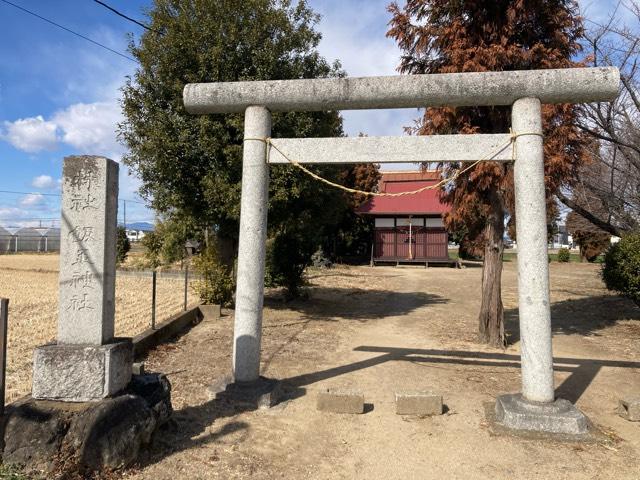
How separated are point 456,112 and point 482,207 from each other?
5.70ft

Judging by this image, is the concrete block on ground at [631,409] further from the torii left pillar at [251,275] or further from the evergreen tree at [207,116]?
the evergreen tree at [207,116]

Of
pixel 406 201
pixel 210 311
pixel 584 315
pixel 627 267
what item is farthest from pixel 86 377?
pixel 406 201

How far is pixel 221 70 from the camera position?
28.3 feet

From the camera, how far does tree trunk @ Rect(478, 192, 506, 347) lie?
25.3ft

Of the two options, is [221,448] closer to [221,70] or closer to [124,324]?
[124,324]

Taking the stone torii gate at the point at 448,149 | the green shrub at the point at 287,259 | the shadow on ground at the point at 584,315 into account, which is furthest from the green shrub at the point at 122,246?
the stone torii gate at the point at 448,149

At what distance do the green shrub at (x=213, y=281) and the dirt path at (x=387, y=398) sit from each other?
60 cm

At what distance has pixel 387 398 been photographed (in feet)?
17.2

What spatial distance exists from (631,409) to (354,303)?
8.39 meters

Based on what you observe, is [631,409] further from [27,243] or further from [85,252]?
[27,243]

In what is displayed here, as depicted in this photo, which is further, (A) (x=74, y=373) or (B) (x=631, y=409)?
(B) (x=631, y=409)

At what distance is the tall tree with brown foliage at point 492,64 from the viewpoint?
23.7 ft

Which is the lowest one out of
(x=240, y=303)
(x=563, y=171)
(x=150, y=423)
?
(x=150, y=423)

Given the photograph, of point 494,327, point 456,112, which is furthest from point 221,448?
point 456,112
